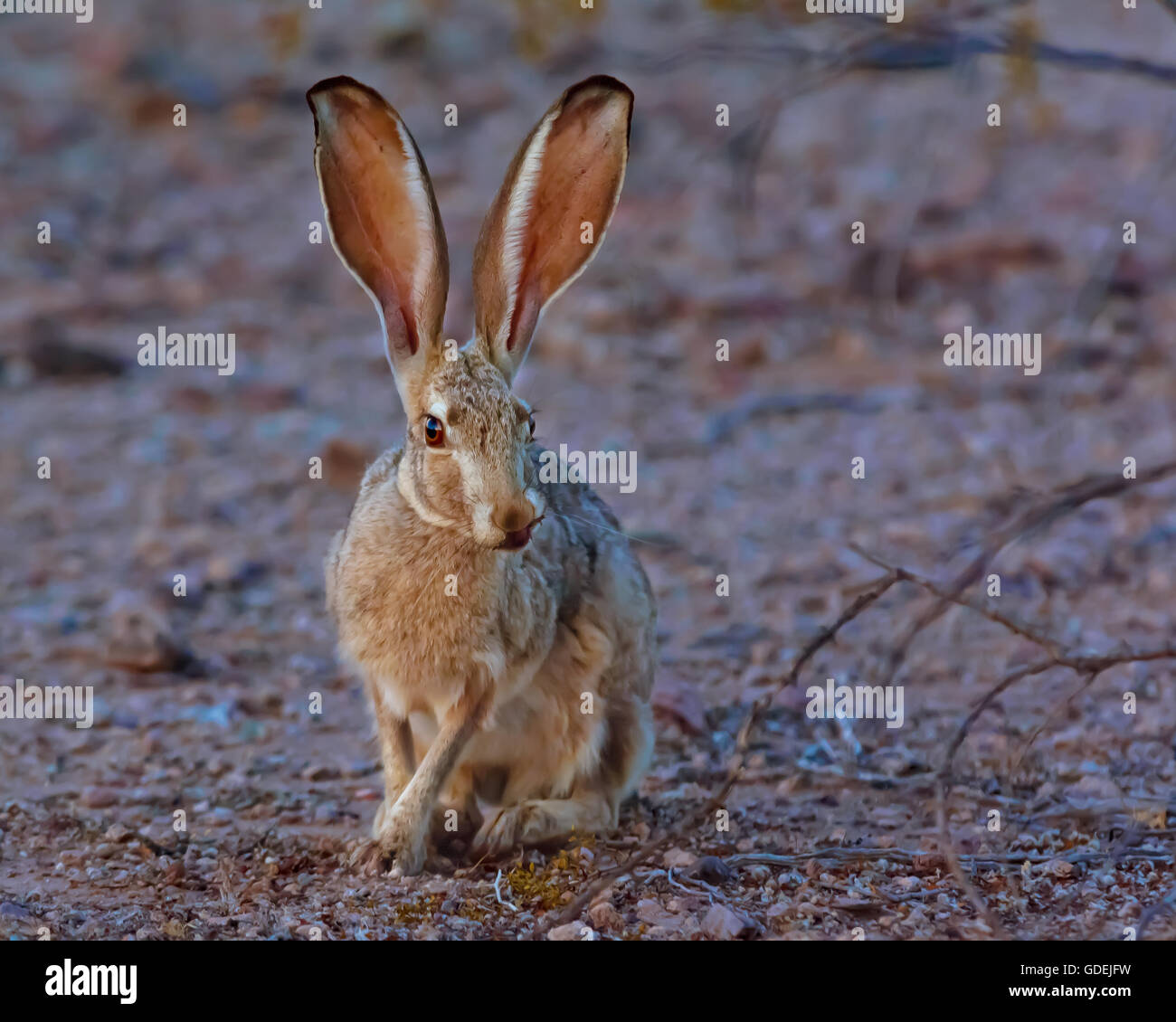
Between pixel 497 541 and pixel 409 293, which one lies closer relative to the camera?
pixel 497 541

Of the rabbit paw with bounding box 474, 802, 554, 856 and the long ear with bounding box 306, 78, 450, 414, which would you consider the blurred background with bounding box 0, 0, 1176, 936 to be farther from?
the long ear with bounding box 306, 78, 450, 414

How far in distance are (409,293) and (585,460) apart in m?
3.32

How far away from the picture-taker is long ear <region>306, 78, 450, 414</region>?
405cm

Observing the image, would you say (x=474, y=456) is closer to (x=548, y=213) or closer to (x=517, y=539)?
(x=517, y=539)

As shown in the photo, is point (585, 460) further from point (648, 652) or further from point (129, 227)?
point (129, 227)

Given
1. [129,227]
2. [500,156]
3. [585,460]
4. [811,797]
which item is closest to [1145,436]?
[585,460]

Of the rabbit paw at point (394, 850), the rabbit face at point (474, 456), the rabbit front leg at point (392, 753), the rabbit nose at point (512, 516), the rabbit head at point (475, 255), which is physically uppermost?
the rabbit head at point (475, 255)

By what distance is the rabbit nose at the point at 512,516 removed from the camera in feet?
12.5

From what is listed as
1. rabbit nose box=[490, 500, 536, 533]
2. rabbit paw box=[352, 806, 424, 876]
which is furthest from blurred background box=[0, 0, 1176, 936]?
rabbit nose box=[490, 500, 536, 533]

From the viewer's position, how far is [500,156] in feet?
39.9

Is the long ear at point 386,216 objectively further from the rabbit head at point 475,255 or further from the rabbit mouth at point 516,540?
the rabbit mouth at point 516,540

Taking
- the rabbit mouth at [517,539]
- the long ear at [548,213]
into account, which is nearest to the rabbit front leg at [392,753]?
the rabbit mouth at [517,539]

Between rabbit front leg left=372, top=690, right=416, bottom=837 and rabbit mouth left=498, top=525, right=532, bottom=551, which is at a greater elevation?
rabbit mouth left=498, top=525, right=532, bottom=551

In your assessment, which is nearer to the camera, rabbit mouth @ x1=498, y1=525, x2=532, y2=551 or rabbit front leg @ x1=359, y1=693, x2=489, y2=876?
rabbit mouth @ x1=498, y1=525, x2=532, y2=551
